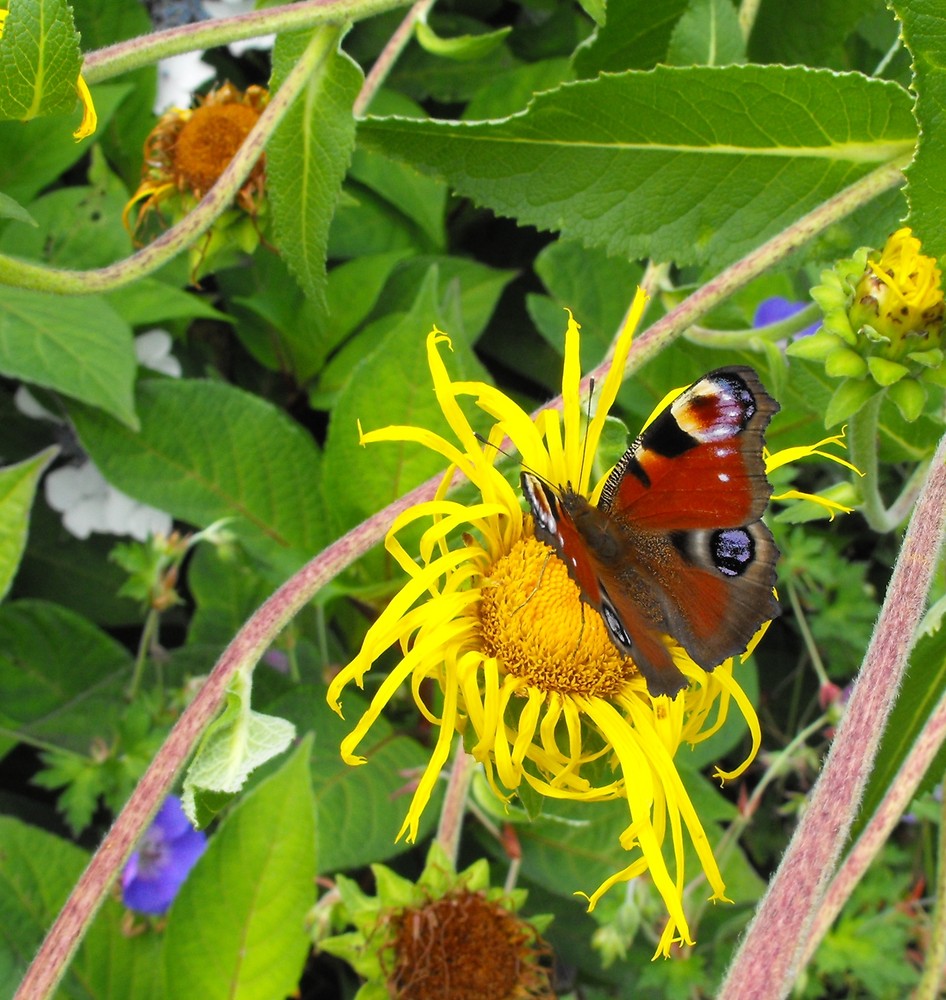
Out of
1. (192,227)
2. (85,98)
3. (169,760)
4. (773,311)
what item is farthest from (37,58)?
(773,311)

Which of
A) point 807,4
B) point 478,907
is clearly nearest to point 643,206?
point 807,4

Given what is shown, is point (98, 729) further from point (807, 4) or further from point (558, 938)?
point (807, 4)

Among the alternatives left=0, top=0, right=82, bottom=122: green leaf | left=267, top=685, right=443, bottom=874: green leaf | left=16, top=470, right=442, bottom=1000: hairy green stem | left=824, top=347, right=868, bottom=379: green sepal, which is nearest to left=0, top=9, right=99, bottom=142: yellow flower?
left=0, top=0, right=82, bottom=122: green leaf

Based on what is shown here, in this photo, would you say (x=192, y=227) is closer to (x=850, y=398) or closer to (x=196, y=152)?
(x=196, y=152)

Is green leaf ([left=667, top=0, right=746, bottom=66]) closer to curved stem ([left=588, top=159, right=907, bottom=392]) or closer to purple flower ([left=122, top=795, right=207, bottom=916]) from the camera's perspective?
curved stem ([left=588, top=159, right=907, bottom=392])

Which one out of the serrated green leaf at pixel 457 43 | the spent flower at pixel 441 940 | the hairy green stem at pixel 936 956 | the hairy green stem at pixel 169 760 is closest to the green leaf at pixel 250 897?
the spent flower at pixel 441 940

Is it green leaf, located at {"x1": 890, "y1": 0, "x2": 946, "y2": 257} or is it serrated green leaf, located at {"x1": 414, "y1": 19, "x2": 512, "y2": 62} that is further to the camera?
serrated green leaf, located at {"x1": 414, "y1": 19, "x2": 512, "y2": 62}
